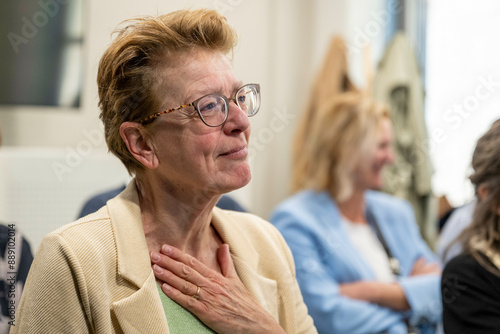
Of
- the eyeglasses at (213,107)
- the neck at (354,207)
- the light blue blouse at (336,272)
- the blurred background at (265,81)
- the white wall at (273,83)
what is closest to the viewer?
the eyeglasses at (213,107)

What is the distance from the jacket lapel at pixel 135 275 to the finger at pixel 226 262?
179mm

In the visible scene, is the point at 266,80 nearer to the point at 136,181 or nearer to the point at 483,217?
the point at 483,217

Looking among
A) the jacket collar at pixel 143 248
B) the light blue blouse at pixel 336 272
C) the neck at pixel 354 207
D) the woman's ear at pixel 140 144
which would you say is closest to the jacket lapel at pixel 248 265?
the jacket collar at pixel 143 248

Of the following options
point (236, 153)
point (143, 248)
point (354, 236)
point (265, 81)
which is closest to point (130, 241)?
point (143, 248)

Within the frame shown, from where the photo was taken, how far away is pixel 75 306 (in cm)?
103

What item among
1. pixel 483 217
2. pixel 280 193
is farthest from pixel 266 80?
pixel 483 217

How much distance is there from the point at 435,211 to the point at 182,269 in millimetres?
2931

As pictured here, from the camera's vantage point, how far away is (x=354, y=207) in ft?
9.18

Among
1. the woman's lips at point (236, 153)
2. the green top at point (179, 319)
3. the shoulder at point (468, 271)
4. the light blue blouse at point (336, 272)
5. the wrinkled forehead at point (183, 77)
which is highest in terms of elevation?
the wrinkled forehead at point (183, 77)

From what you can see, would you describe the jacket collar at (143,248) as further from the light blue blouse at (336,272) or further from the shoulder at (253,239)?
the light blue blouse at (336,272)

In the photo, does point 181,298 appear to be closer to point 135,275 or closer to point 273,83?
point 135,275

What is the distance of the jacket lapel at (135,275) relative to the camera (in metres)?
1.07

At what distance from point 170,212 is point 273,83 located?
105 inches

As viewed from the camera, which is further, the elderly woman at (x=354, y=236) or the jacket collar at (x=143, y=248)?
the elderly woman at (x=354, y=236)
